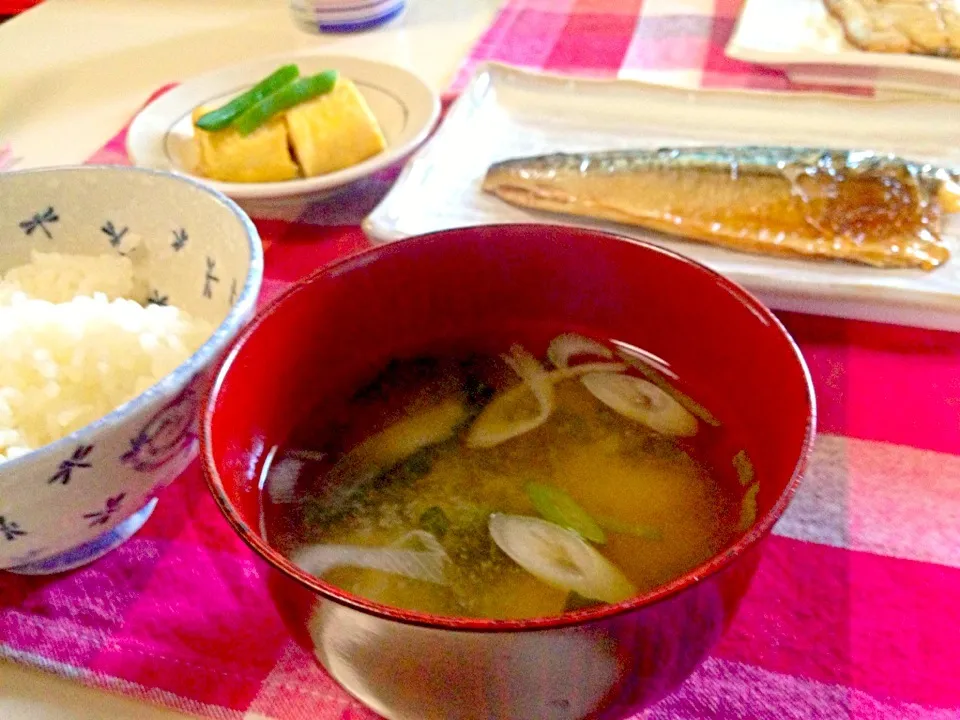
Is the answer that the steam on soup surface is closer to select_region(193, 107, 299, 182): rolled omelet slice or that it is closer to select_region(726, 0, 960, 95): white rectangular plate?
select_region(193, 107, 299, 182): rolled omelet slice

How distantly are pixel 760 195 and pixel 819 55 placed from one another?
0.44 meters

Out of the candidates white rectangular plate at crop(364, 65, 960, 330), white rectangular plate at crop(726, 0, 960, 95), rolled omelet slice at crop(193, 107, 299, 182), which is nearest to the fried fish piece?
white rectangular plate at crop(726, 0, 960, 95)

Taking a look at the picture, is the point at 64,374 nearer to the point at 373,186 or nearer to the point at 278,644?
the point at 278,644

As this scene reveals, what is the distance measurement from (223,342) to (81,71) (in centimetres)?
116

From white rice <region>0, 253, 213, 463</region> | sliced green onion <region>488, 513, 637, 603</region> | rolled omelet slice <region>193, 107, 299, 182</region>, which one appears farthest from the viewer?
rolled omelet slice <region>193, 107, 299, 182</region>

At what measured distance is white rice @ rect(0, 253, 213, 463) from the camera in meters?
0.59

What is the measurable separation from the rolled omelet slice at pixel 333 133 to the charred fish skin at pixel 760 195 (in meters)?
0.18

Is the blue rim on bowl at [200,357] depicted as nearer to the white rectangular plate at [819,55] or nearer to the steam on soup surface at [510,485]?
the steam on soup surface at [510,485]

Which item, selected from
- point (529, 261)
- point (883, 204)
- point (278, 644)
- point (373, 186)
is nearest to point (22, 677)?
point (278, 644)

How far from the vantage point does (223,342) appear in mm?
556

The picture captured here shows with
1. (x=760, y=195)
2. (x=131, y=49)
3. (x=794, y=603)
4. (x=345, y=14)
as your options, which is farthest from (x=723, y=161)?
(x=131, y=49)

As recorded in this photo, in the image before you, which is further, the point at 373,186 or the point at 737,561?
the point at 373,186

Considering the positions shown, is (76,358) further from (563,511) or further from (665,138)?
(665,138)

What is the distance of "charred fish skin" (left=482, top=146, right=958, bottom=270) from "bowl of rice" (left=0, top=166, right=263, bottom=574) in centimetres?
39
